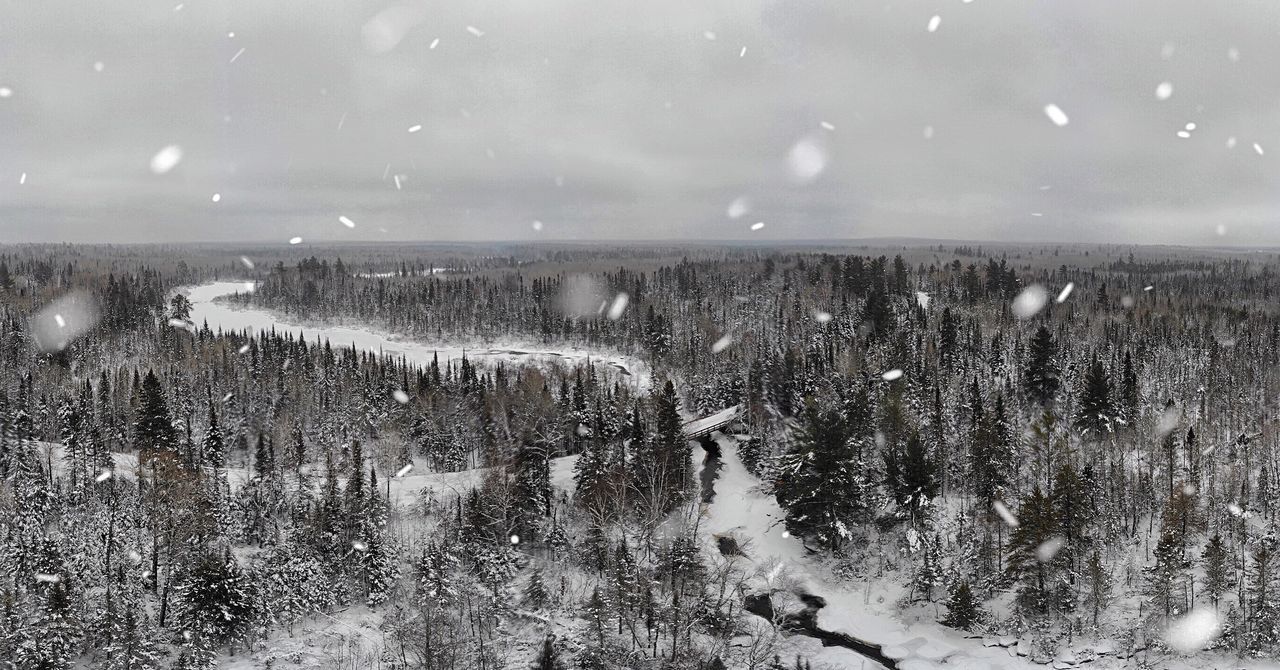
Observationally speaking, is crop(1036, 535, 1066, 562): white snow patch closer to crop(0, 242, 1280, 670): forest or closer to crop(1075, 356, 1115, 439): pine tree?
crop(0, 242, 1280, 670): forest

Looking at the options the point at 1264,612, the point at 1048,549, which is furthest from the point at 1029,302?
the point at 1264,612

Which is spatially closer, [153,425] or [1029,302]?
[153,425]

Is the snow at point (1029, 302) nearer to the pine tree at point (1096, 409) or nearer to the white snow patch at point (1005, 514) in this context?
the pine tree at point (1096, 409)

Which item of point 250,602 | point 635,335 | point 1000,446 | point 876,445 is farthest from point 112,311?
point 1000,446

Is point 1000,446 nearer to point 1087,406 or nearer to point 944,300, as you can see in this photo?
point 1087,406

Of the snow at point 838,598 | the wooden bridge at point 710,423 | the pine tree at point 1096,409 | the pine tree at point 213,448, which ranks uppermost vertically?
the pine tree at point 1096,409

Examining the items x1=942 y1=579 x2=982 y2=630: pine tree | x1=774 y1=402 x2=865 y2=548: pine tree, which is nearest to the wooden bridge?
x1=774 y1=402 x2=865 y2=548: pine tree

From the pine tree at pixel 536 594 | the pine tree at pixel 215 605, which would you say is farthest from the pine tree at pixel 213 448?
the pine tree at pixel 536 594

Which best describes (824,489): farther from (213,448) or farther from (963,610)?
(213,448)

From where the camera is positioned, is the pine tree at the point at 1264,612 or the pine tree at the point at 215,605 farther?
the pine tree at the point at 215,605
